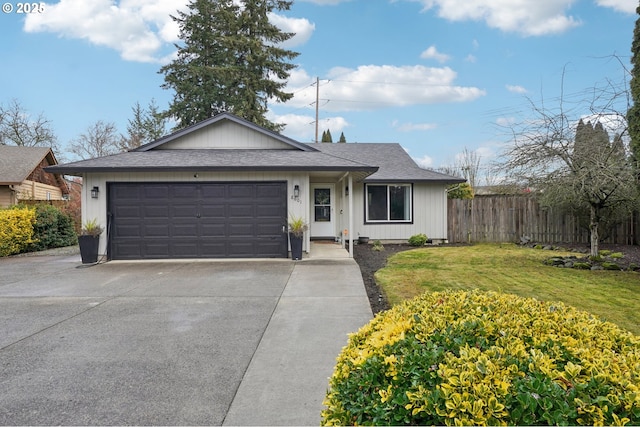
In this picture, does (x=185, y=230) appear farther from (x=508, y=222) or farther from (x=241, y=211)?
(x=508, y=222)

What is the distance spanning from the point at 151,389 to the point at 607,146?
9.08m

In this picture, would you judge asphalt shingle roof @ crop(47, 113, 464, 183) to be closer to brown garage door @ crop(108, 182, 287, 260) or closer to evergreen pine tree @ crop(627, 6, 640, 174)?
brown garage door @ crop(108, 182, 287, 260)

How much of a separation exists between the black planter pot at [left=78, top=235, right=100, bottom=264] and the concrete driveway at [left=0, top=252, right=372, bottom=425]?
2.00 m

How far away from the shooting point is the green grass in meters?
5.45

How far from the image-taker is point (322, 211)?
1444 centimetres

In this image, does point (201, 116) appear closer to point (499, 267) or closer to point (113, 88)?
point (113, 88)

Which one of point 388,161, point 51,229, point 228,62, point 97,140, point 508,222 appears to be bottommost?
point 51,229

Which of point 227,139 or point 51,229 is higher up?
point 227,139

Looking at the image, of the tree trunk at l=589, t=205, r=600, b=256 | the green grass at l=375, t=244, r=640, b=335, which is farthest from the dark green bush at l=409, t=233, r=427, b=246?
the tree trunk at l=589, t=205, r=600, b=256

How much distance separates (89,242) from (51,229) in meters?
5.83

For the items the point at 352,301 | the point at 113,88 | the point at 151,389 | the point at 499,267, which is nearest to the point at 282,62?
the point at 113,88

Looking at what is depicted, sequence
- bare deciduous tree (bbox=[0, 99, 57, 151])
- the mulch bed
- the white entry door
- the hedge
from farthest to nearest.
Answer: bare deciduous tree (bbox=[0, 99, 57, 151])
the white entry door
the hedge
the mulch bed

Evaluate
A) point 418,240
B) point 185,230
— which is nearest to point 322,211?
point 418,240

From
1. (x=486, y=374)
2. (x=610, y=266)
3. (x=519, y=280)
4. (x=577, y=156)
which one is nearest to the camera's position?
(x=486, y=374)
